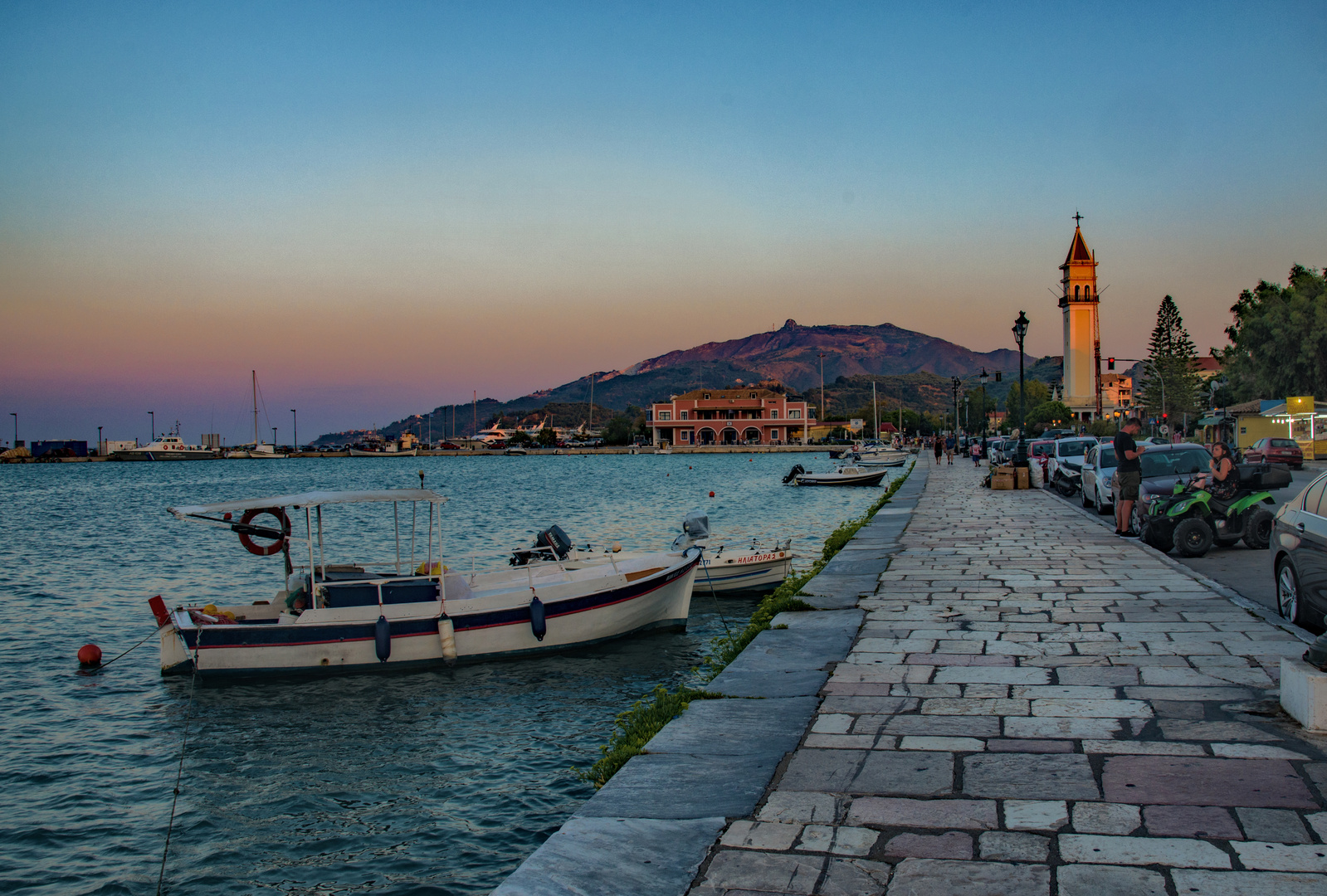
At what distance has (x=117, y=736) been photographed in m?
11.5

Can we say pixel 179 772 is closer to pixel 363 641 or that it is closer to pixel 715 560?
pixel 363 641

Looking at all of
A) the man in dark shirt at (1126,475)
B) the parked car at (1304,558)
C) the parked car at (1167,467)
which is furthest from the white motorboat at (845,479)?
the parked car at (1304,558)

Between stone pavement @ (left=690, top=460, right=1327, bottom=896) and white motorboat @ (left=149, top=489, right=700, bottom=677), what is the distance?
5.75 metres

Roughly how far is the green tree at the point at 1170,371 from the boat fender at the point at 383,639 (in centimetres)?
9443

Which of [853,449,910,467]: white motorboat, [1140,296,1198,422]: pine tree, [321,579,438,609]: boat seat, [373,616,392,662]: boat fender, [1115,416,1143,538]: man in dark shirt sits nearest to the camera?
[373,616,392,662]: boat fender

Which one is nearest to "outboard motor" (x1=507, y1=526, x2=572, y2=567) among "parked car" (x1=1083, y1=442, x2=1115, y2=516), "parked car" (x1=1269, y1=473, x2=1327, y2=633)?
"parked car" (x1=1269, y1=473, x2=1327, y2=633)

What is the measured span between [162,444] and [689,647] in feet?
695

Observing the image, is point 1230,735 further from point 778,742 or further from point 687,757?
point 687,757

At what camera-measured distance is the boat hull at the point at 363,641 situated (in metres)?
13.1

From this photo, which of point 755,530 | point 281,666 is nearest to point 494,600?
point 281,666

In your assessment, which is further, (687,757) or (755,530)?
(755,530)

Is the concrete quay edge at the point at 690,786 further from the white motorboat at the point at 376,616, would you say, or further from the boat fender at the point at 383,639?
the boat fender at the point at 383,639

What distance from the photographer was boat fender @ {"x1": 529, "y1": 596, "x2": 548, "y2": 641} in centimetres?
1366

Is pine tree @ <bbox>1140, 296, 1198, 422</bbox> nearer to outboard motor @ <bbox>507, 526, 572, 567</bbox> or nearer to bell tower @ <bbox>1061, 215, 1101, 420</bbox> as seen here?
bell tower @ <bbox>1061, 215, 1101, 420</bbox>
